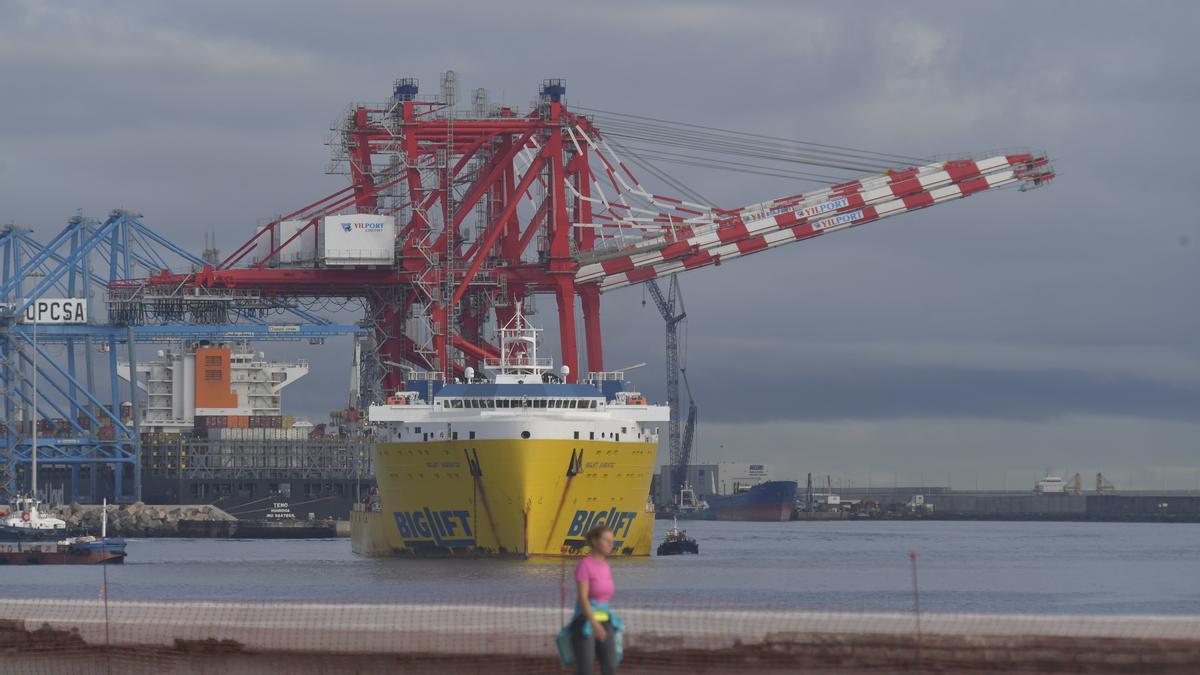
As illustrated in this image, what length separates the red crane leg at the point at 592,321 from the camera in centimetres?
7150

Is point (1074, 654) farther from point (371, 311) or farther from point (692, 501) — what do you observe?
point (692, 501)

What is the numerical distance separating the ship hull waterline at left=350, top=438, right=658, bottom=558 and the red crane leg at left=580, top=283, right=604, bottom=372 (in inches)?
375

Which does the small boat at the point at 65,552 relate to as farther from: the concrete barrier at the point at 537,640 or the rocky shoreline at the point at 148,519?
the concrete barrier at the point at 537,640

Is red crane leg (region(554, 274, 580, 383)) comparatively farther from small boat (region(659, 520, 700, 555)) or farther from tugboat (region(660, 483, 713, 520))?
tugboat (region(660, 483, 713, 520))

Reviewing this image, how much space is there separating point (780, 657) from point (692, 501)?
17512cm

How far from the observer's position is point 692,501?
195m

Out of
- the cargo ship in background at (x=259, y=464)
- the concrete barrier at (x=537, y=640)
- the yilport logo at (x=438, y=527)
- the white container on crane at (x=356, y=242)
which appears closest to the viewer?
the concrete barrier at (x=537, y=640)

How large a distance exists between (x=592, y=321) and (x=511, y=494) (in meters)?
17.4

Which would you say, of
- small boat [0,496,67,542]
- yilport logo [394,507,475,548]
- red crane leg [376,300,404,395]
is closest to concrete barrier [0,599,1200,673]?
yilport logo [394,507,475,548]

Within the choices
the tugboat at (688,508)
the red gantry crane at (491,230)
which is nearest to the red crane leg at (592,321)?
the red gantry crane at (491,230)

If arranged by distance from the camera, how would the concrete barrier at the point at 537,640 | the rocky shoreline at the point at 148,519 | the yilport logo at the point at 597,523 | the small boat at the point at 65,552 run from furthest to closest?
the rocky shoreline at the point at 148,519
the small boat at the point at 65,552
the yilport logo at the point at 597,523
the concrete barrier at the point at 537,640

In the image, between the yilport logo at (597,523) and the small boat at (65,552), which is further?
the small boat at (65,552)

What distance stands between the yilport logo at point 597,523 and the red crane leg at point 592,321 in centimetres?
1023

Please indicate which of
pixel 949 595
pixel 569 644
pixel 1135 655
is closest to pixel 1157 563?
pixel 949 595
